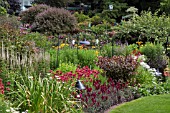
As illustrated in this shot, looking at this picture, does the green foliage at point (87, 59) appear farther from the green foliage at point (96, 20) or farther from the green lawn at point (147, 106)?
the green foliage at point (96, 20)

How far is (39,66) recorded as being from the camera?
340 inches

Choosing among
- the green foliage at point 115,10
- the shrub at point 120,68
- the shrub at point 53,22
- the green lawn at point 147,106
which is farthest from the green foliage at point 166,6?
the green lawn at point 147,106

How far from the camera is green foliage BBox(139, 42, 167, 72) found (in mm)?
11730

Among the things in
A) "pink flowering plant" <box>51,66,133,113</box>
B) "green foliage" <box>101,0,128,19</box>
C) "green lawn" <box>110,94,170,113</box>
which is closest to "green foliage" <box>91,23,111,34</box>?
"green foliage" <box>101,0,128,19</box>

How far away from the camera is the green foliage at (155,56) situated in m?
11.7

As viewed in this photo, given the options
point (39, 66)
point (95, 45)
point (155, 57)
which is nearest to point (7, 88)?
point (39, 66)

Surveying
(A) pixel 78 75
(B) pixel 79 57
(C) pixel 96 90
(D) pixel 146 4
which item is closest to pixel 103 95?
(C) pixel 96 90

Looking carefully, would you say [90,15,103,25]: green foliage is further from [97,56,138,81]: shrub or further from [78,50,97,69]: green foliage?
[97,56,138,81]: shrub

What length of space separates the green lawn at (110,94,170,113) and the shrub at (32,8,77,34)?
29.6ft

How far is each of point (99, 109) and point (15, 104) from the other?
5.89ft

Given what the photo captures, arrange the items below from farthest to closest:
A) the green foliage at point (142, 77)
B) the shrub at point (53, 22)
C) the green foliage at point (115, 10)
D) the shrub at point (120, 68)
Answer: the green foliage at point (115, 10)
the shrub at point (53, 22)
the green foliage at point (142, 77)
the shrub at point (120, 68)

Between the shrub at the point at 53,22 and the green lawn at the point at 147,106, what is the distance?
9.03m

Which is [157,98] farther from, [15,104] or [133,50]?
[133,50]

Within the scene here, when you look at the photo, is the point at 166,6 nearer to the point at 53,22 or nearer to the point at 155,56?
the point at 53,22
